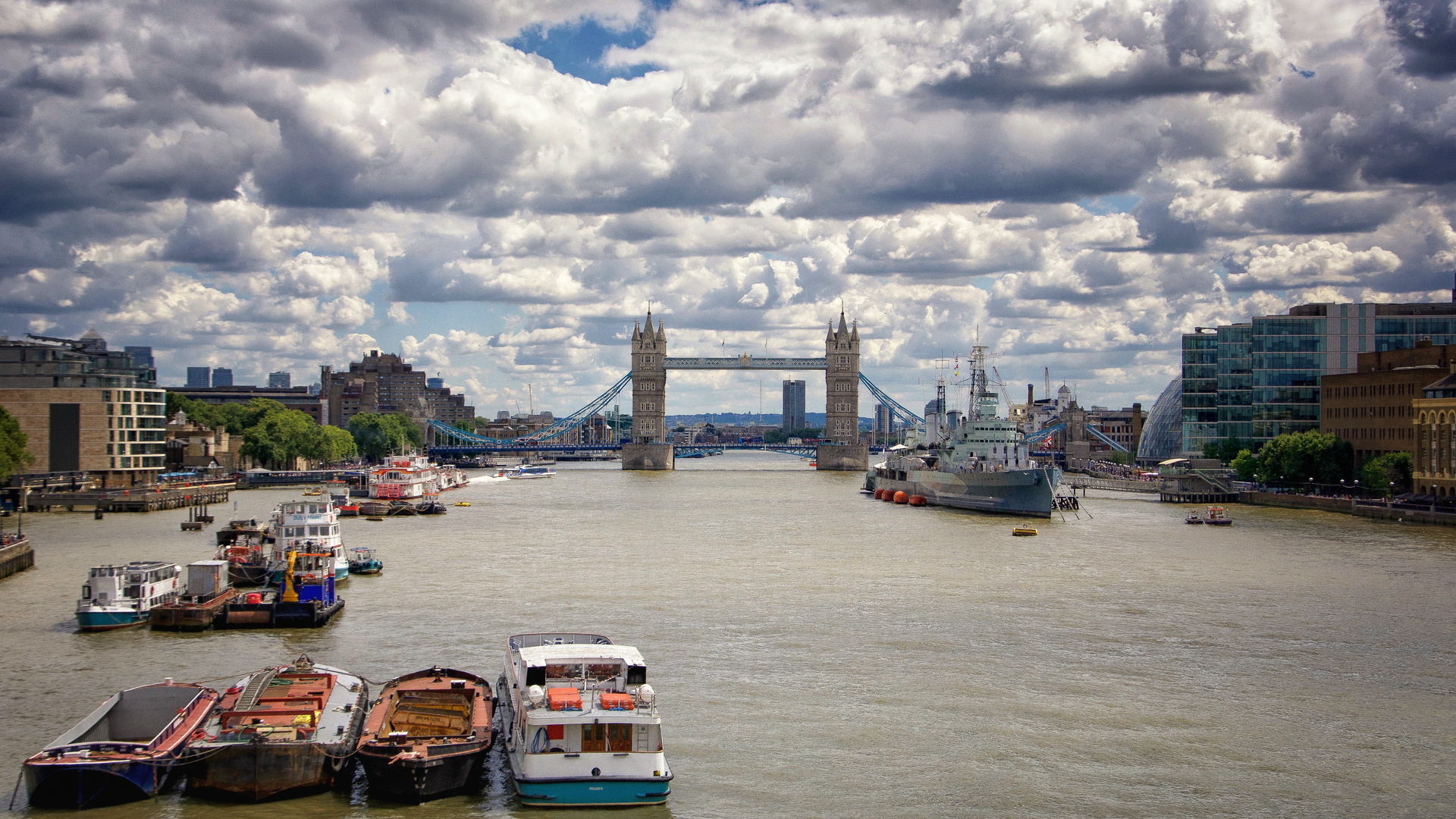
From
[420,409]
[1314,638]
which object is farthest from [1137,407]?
[1314,638]

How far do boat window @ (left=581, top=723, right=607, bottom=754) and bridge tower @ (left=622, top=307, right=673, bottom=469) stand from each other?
431 ft

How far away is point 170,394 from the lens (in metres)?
139

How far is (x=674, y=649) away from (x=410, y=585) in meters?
→ 13.8

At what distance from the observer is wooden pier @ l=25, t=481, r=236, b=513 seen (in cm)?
7162

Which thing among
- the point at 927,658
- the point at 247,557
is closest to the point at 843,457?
the point at 247,557

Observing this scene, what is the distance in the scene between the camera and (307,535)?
36.5m

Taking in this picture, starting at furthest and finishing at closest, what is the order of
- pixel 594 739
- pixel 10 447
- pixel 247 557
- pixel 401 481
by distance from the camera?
1. pixel 401 481
2. pixel 10 447
3. pixel 247 557
4. pixel 594 739

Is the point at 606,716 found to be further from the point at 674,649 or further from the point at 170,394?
the point at 170,394

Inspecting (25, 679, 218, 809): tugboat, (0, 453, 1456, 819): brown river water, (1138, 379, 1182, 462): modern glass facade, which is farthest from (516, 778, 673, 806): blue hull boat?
(1138, 379, 1182, 462): modern glass facade

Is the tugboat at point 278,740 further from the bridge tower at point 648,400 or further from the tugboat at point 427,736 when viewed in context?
the bridge tower at point 648,400

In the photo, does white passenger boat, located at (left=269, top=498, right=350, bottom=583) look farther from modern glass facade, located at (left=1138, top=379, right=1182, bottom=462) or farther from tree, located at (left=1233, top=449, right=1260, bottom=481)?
modern glass facade, located at (left=1138, top=379, right=1182, bottom=462)

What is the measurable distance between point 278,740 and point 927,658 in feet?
45.9

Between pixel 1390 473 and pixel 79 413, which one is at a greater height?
pixel 79 413

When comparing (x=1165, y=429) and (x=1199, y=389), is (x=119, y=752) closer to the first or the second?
(x=1199, y=389)
